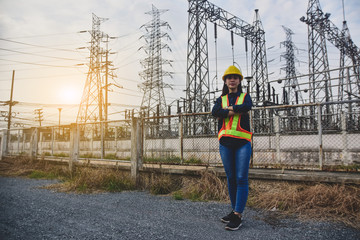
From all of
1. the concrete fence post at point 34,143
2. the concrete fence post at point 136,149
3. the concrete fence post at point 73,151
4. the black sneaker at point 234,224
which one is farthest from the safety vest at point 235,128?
the concrete fence post at point 34,143

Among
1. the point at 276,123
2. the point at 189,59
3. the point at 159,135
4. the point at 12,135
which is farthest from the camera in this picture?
the point at 189,59

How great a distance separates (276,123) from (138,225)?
17.6 feet

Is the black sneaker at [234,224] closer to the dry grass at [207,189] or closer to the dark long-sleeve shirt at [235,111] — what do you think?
the dark long-sleeve shirt at [235,111]

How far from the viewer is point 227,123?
3.08 metres

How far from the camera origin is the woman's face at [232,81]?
3.19m

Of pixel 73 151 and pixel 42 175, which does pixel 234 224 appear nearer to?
pixel 73 151

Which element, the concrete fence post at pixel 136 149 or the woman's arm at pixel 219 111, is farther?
the concrete fence post at pixel 136 149

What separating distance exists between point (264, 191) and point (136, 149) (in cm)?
326

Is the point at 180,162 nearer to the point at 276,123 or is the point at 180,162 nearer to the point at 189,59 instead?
the point at 276,123

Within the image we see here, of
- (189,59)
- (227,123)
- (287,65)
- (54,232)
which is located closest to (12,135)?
(189,59)

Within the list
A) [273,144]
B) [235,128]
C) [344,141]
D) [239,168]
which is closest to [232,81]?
[235,128]

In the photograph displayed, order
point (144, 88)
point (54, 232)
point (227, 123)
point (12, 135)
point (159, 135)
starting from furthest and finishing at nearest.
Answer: point (144, 88) → point (12, 135) → point (159, 135) → point (227, 123) → point (54, 232)

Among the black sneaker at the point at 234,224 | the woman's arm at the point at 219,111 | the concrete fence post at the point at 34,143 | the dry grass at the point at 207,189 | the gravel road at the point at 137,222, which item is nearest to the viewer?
the gravel road at the point at 137,222

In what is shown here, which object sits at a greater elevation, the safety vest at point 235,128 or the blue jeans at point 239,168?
the safety vest at point 235,128
